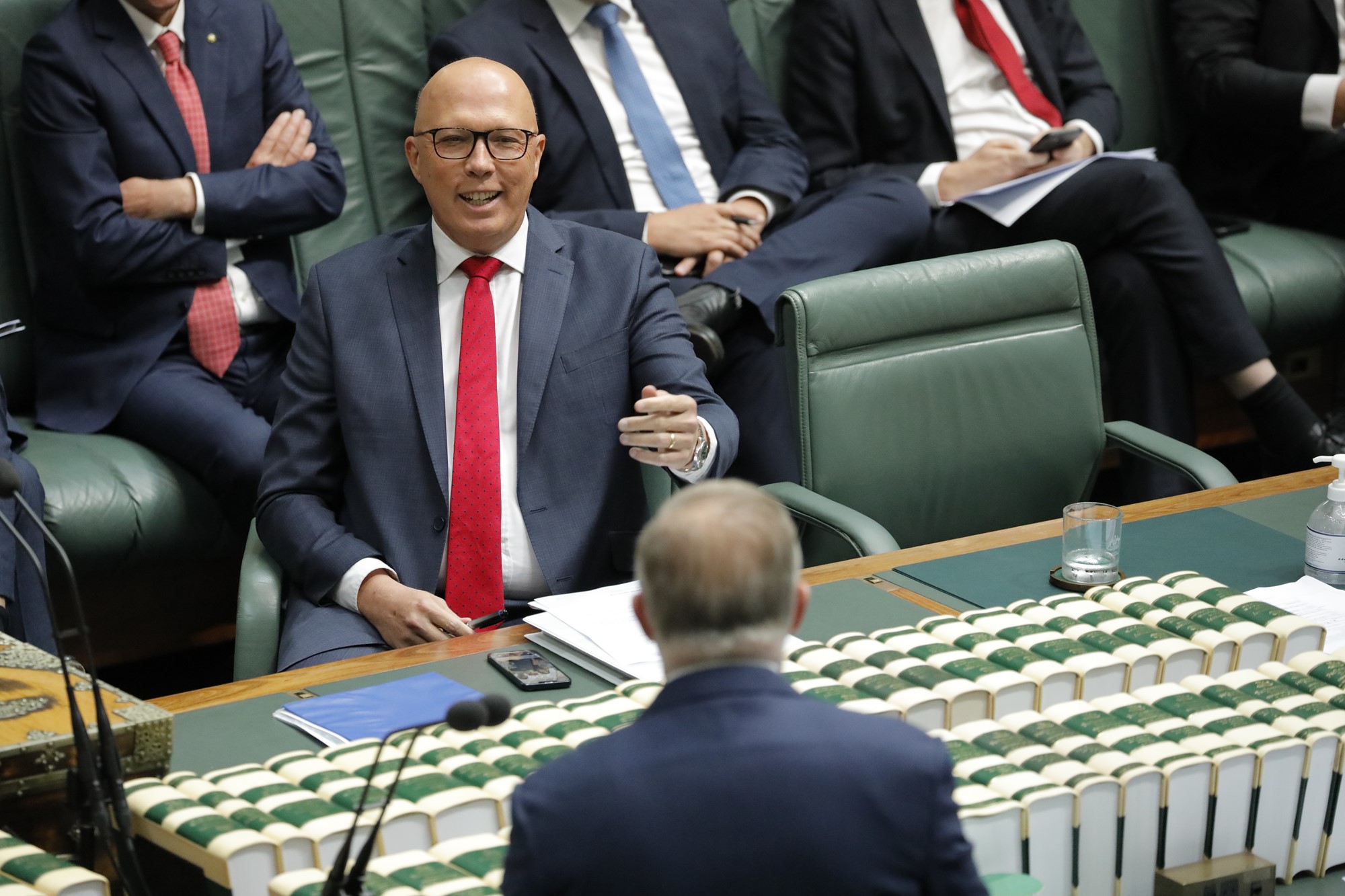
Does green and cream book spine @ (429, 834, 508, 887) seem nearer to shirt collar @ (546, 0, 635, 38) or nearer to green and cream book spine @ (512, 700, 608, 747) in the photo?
green and cream book spine @ (512, 700, 608, 747)

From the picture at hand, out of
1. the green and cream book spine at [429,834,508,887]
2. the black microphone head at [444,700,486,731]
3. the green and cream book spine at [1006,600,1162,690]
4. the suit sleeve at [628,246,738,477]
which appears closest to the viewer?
the black microphone head at [444,700,486,731]

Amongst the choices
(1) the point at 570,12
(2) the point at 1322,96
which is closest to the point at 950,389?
(1) the point at 570,12

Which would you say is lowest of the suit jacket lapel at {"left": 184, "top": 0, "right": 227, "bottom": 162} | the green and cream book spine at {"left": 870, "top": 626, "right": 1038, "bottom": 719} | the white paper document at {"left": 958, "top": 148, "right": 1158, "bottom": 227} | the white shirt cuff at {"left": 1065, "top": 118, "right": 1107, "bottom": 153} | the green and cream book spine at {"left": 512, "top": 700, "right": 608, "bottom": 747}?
the green and cream book spine at {"left": 870, "top": 626, "right": 1038, "bottom": 719}

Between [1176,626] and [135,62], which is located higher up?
[135,62]

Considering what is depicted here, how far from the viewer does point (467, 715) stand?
105 centimetres

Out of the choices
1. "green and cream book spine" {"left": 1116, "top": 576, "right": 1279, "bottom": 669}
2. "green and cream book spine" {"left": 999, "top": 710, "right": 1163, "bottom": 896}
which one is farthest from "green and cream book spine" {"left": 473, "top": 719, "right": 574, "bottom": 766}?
"green and cream book spine" {"left": 1116, "top": 576, "right": 1279, "bottom": 669}

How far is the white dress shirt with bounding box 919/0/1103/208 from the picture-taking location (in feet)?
12.1

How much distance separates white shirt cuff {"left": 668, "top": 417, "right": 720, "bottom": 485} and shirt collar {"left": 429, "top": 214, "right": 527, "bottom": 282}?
13.9 inches

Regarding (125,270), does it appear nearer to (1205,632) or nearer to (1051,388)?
(1051,388)

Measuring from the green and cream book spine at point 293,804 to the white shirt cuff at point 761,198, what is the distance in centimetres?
221

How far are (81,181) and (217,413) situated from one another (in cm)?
49

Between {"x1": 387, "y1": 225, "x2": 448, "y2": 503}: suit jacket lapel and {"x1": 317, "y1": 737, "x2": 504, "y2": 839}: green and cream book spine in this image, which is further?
{"x1": 387, "y1": 225, "x2": 448, "y2": 503}: suit jacket lapel

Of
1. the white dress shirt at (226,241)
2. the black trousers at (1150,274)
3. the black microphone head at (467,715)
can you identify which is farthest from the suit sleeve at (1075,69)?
the black microphone head at (467,715)

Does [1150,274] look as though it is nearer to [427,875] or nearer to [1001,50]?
[1001,50]
